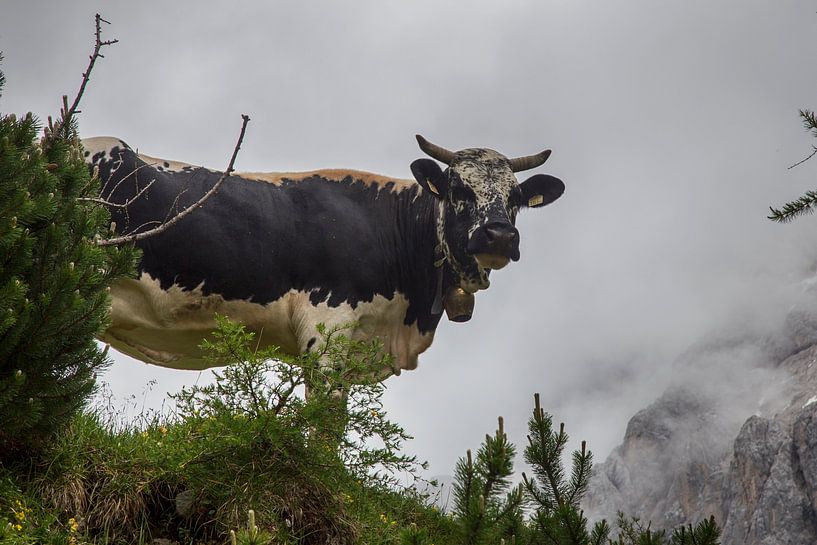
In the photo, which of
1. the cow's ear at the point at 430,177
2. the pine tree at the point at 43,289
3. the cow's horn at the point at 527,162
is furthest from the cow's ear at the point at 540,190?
the pine tree at the point at 43,289

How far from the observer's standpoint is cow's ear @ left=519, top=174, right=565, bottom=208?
10.1 metres

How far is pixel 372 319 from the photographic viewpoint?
28.7 feet

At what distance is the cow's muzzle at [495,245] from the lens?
333 inches

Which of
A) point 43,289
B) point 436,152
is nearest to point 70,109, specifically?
point 43,289

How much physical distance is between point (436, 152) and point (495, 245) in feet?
5.13

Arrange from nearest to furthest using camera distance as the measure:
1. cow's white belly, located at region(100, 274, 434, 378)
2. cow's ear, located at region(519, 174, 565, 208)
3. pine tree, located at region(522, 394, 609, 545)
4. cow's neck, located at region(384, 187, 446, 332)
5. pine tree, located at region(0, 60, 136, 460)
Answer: pine tree, located at region(522, 394, 609, 545) → pine tree, located at region(0, 60, 136, 460) → cow's white belly, located at region(100, 274, 434, 378) → cow's neck, located at region(384, 187, 446, 332) → cow's ear, located at region(519, 174, 565, 208)

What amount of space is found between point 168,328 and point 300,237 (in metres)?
1.40

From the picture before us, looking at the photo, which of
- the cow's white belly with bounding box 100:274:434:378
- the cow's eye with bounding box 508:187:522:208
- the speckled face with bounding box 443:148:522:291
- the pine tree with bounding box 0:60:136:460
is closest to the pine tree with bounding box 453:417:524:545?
the pine tree with bounding box 0:60:136:460

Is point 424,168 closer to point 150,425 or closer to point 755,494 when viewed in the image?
point 150,425

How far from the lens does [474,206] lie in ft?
29.4

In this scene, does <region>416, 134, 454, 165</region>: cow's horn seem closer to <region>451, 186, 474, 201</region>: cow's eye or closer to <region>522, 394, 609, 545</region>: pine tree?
<region>451, 186, 474, 201</region>: cow's eye

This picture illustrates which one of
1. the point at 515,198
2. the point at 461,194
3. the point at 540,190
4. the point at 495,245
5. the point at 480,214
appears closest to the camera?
the point at 495,245

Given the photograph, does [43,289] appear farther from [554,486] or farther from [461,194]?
[461,194]

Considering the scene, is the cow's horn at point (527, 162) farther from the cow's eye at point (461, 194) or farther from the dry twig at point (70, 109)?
the dry twig at point (70, 109)
